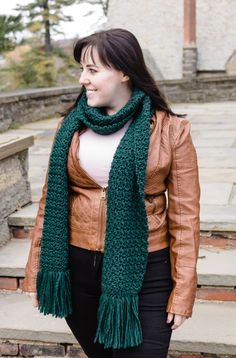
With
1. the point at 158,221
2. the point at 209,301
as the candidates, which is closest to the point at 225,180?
the point at 209,301

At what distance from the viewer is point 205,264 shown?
3.39 metres

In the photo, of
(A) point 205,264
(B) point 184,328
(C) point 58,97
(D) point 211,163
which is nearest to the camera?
(B) point 184,328

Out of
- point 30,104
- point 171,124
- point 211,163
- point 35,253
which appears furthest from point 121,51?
point 30,104

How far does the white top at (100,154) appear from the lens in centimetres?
204

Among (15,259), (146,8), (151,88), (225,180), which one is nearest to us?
(151,88)

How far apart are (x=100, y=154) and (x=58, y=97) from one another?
8.97 m

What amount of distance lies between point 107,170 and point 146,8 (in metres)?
22.6

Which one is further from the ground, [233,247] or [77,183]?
[77,183]

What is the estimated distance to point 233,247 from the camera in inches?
142

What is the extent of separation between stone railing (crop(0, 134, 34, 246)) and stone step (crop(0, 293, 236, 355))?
2.13 ft

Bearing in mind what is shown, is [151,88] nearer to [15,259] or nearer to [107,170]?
[107,170]

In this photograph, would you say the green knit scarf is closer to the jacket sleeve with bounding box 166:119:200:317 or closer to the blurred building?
the jacket sleeve with bounding box 166:119:200:317

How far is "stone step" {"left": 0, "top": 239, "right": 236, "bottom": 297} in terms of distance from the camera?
3.27 meters

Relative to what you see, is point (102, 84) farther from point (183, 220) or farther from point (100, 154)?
point (183, 220)
